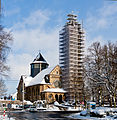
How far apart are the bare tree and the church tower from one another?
2353 inches

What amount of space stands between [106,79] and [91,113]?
21.2ft

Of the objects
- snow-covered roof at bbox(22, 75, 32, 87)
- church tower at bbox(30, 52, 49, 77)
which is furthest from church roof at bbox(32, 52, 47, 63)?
snow-covered roof at bbox(22, 75, 32, 87)

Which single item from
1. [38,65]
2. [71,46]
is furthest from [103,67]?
[38,65]

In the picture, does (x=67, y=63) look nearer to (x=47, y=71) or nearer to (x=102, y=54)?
(x=47, y=71)

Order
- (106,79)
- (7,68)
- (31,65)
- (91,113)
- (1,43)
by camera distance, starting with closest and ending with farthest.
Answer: (1,43)
(7,68)
(91,113)
(106,79)
(31,65)

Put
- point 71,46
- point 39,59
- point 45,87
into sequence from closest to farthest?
point 45,87 → point 71,46 → point 39,59

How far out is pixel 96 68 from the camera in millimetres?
→ 36844

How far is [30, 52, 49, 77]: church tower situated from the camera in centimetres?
9731

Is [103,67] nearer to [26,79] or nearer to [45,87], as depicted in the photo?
[45,87]

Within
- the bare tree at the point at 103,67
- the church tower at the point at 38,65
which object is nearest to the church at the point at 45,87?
the church tower at the point at 38,65

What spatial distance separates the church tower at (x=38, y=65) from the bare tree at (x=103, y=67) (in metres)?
59.8

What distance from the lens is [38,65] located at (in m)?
97.7

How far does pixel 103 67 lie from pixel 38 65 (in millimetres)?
63728

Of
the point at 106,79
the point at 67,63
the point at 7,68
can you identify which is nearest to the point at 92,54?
the point at 106,79
